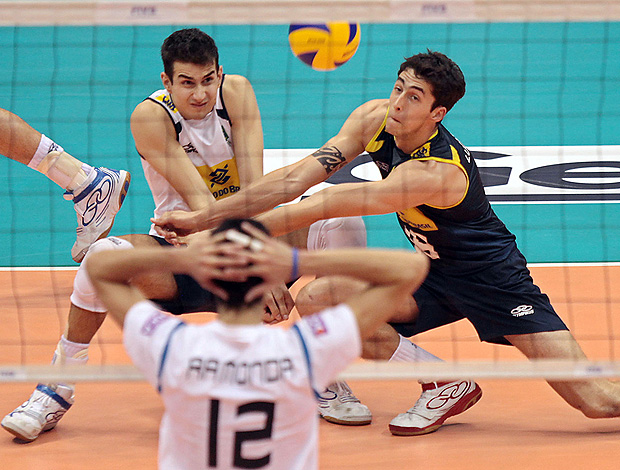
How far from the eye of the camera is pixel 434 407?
4172 mm

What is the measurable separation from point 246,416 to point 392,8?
1.79 metres

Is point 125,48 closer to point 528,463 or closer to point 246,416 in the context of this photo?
point 528,463

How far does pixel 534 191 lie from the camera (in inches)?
294

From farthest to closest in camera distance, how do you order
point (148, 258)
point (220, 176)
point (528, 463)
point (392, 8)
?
point (220, 176) → point (528, 463) → point (392, 8) → point (148, 258)

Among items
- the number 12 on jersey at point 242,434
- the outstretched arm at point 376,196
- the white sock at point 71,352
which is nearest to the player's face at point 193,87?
the outstretched arm at point 376,196

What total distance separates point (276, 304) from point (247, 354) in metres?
2.08

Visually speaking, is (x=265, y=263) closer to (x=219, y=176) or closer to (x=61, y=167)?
(x=219, y=176)

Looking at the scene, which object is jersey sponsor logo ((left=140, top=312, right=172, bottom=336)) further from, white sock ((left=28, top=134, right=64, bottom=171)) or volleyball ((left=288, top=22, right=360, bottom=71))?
white sock ((left=28, top=134, right=64, bottom=171))

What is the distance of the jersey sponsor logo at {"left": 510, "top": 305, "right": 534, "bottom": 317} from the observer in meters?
4.09

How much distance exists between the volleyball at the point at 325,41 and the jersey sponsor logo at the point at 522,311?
1.89 m

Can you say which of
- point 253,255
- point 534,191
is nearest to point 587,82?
point 534,191

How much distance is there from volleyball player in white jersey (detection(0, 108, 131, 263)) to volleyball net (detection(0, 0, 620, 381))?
0.62 metres

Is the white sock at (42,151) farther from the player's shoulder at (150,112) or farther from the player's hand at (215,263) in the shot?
the player's hand at (215,263)

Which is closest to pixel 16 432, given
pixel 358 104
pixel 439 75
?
pixel 439 75
